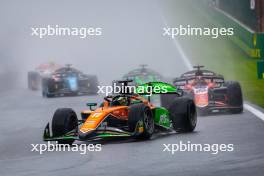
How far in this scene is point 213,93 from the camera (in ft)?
77.8

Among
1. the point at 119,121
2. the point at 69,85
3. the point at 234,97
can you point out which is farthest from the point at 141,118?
the point at 69,85

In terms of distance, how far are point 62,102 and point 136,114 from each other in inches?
581

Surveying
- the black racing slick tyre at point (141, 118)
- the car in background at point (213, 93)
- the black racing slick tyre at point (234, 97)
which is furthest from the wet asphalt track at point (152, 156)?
the car in background at point (213, 93)

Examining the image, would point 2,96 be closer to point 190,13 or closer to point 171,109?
point 171,109

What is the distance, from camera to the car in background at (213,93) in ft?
76.3

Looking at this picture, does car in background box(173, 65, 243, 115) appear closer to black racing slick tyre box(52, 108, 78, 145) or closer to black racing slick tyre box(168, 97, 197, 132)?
black racing slick tyre box(168, 97, 197, 132)

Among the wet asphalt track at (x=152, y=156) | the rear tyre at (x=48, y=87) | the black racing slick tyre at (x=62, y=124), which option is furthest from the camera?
the rear tyre at (x=48, y=87)

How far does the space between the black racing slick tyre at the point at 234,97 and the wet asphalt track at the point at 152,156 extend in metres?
0.34

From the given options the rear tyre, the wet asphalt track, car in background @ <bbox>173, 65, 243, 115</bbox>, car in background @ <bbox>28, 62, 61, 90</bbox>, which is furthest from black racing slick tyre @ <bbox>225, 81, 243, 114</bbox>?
car in background @ <bbox>28, 62, 61, 90</bbox>

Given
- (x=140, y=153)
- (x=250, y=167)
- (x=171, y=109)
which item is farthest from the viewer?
(x=171, y=109)

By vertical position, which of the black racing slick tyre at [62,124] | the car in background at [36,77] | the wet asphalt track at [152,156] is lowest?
the wet asphalt track at [152,156]

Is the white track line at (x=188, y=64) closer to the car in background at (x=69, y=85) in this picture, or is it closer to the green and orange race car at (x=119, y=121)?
the green and orange race car at (x=119, y=121)

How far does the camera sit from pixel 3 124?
2419cm

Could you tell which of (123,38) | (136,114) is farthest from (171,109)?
(123,38)
